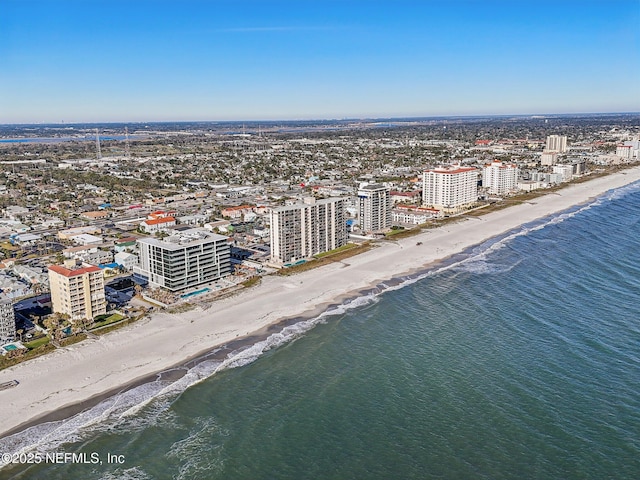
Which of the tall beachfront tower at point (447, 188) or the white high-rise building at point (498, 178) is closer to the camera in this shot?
the tall beachfront tower at point (447, 188)

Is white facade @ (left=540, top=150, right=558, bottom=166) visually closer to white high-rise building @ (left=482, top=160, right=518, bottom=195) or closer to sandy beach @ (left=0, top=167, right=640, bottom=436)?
white high-rise building @ (left=482, top=160, right=518, bottom=195)

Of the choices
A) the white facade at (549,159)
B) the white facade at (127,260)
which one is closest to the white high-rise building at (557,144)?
the white facade at (549,159)

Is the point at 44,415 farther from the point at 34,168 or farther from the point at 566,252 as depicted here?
the point at 34,168

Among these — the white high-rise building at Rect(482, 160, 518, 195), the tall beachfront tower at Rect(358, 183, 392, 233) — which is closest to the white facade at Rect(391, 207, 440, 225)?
the tall beachfront tower at Rect(358, 183, 392, 233)

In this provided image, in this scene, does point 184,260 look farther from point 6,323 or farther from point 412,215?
point 412,215

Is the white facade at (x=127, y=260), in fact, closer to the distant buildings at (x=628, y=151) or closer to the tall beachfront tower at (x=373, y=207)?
the tall beachfront tower at (x=373, y=207)

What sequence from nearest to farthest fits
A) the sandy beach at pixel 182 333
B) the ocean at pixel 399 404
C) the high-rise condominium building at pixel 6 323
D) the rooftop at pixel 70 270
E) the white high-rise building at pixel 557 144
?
the ocean at pixel 399 404, the sandy beach at pixel 182 333, the high-rise condominium building at pixel 6 323, the rooftop at pixel 70 270, the white high-rise building at pixel 557 144

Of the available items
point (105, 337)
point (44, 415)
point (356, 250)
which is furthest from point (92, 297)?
point (356, 250)
